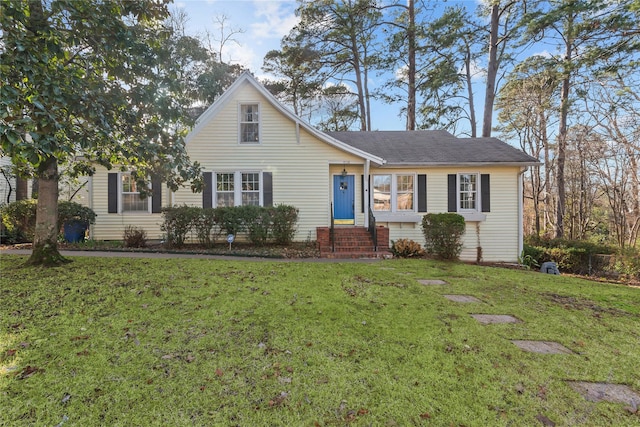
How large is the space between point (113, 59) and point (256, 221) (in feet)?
18.4

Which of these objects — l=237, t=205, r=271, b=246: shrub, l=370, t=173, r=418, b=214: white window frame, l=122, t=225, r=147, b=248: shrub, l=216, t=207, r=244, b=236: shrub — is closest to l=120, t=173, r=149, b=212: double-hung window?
l=122, t=225, r=147, b=248: shrub

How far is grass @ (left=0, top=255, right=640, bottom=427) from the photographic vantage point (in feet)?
7.04

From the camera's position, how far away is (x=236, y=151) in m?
10.8

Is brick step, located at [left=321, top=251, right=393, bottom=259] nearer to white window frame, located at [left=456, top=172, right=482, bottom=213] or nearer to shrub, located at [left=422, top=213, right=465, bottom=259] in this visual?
shrub, located at [left=422, top=213, right=465, bottom=259]

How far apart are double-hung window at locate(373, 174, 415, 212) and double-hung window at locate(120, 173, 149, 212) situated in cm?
907

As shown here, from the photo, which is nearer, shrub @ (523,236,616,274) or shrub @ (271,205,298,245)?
shrub @ (271,205,298,245)

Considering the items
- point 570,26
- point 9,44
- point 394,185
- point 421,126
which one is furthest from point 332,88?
point 9,44

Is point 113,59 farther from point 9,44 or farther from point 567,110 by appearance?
point 567,110

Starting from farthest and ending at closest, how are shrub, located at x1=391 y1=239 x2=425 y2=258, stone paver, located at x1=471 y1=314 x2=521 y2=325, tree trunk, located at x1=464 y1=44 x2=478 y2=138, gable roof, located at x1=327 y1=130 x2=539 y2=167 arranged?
tree trunk, located at x1=464 y1=44 x2=478 y2=138 → gable roof, located at x1=327 y1=130 x2=539 y2=167 → shrub, located at x1=391 y1=239 x2=425 y2=258 → stone paver, located at x1=471 y1=314 x2=521 y2=325

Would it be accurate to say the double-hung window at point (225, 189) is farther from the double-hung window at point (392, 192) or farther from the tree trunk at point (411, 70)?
the tree trunk at point (411, 70)

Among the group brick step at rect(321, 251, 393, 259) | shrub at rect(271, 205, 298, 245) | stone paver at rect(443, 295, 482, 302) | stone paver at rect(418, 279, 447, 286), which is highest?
shrub at rect(271, 205, 298, 245)

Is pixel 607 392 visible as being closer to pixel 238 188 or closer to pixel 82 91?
pixel 82 91

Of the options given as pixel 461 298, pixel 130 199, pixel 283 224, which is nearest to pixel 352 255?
pixel 283 224

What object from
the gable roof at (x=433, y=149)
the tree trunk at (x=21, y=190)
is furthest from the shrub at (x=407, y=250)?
the tree trunk at (x=21, y=190)
